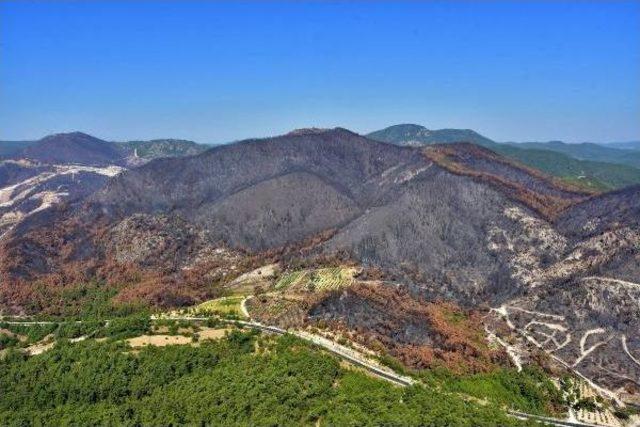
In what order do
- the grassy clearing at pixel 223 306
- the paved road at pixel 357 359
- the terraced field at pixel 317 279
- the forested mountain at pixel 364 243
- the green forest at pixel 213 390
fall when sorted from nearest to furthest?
1. the green forest at pixel 213 390
2. the paved road at pixel 357 359
3. the grassy clearing at pixel 223 306
4. the forested mountain at pixel 364 243
5. the terraced field at pixel 317 279

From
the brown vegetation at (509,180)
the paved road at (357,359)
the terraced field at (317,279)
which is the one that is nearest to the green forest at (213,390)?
the paved road at (357,359)

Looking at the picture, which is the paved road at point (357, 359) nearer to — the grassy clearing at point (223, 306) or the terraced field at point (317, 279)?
the grassy clearing at point (223, 306)

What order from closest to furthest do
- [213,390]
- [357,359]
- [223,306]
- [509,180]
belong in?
1. [213,390]
2. [357,359]
3. [223,306]
4. [509,180]

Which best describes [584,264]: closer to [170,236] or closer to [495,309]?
[495,309]

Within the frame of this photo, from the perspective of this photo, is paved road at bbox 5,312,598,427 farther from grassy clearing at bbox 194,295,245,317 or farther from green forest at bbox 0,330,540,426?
grassy clearing at bbox 194,295,245,317

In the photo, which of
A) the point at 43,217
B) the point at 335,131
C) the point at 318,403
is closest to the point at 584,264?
the point at 318,403

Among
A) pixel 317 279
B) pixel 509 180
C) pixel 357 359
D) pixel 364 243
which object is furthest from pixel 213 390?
Result: pixel 509 180

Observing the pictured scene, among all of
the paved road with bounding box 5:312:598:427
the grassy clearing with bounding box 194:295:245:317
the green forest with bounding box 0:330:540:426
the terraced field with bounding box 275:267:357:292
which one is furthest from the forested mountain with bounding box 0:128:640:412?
the green forest with bounding box 0:330:540:426

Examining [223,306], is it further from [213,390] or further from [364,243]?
[364,243]
